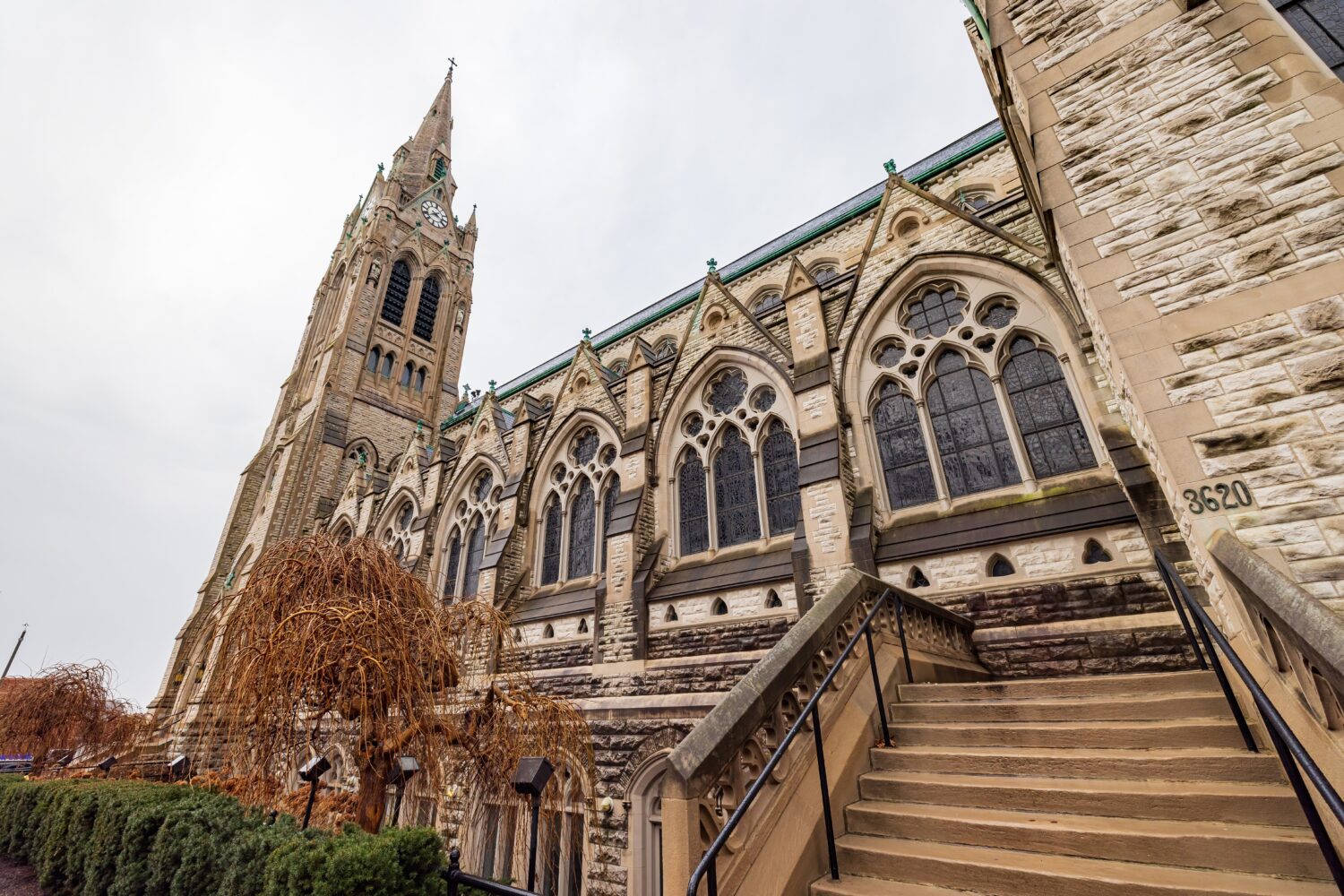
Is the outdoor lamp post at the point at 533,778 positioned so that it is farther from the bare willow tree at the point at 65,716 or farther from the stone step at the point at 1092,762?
the bare willow tree at the point at 65,716

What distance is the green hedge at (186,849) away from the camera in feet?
13.8

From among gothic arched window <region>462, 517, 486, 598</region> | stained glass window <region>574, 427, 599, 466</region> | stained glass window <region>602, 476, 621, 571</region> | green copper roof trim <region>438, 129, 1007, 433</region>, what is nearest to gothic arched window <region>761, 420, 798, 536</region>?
stained glass window <region>602, 476, 621, 571</region>

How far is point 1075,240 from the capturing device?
5.97 m

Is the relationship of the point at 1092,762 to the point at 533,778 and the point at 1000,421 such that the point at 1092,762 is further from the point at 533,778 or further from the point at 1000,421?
the point at 1000,421

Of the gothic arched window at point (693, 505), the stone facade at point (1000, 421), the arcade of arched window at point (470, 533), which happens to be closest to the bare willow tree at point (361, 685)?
the stone facade at point (1000, 421)

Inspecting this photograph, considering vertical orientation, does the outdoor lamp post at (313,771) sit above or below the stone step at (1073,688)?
below

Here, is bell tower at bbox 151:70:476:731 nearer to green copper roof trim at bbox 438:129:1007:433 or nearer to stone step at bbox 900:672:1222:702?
green copper roof trim at bbox 438:129:1007:433

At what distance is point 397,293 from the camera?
33094mm

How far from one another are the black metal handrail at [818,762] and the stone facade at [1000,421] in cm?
258

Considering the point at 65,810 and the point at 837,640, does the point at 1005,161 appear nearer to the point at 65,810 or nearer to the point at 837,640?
the point at 837,640

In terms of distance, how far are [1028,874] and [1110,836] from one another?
52cm

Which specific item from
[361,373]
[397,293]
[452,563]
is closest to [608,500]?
[452,563]

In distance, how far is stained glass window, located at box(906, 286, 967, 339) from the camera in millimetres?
9336

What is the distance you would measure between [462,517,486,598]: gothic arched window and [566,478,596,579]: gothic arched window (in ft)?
11.5
